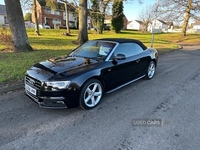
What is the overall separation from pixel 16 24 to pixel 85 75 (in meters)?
6.33

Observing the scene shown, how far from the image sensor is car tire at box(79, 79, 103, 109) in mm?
3157

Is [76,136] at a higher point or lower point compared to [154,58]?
lower

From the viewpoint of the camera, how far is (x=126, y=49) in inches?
173

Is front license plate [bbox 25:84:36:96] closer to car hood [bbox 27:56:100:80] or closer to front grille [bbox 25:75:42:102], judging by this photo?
front grille [bbox 25:75:42:102]

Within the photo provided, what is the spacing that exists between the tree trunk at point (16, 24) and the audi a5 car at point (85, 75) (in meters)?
4.78

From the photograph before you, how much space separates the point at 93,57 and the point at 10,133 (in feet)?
7.87

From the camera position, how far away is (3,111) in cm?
316

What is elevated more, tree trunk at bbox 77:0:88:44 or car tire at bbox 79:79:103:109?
tree trunk at bbox 77:0:88:44

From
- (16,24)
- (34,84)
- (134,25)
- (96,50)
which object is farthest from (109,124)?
(134,25)

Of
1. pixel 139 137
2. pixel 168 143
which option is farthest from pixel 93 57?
pixel 168 143

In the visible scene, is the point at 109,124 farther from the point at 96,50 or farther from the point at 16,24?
the point at 16,24

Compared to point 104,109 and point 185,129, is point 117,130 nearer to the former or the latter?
point 104,109

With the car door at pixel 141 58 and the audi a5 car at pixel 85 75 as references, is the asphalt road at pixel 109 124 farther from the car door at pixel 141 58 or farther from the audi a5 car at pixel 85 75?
the car door at pixel 141 58

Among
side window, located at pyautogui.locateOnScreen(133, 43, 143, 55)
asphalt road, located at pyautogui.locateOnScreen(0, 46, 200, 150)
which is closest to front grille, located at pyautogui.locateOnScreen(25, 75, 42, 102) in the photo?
asphalt road, located at pyautogui.locateOnScreen(0, 46, 200, 150)
